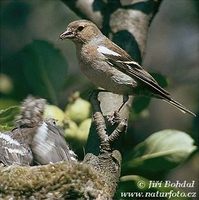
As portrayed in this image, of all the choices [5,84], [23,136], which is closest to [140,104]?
[5,84]

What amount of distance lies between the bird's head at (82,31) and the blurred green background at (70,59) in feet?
0.52

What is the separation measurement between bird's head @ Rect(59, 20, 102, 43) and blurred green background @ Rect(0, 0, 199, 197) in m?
0.16

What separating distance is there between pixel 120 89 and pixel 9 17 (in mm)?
3609

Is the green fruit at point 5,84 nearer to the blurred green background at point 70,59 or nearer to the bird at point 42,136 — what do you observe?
the blurred green background at point 70,59

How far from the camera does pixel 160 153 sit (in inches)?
191

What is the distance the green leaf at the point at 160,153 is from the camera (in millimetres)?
4750

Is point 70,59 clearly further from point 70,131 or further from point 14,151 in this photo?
point 14,151

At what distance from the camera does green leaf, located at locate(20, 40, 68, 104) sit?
16.9 ft

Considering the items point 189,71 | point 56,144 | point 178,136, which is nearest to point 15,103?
point 56,144

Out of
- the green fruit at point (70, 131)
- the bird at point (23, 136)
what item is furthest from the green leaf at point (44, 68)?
the green fruit at point (70, 131)

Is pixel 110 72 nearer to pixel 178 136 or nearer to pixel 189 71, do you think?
pixel 178 136

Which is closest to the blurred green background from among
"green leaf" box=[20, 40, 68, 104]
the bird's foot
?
"green leaf" box=[20, 40, 68, 104]

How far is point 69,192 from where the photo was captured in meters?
3.86

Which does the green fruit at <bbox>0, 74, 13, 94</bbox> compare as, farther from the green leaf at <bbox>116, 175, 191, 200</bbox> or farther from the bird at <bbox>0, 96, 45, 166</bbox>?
the green leaf at <bbox>116, 175, 191, 200</bbox>
